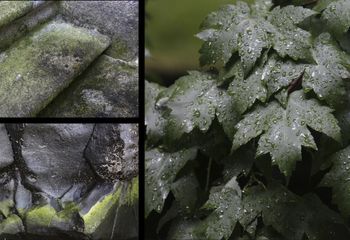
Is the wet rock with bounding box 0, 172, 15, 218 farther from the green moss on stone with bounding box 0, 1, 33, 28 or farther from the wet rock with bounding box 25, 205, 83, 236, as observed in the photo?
the green moss on stone with bounding box 0, 1, 33, 28

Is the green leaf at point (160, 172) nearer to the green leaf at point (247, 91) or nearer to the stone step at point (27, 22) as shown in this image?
the green leaf at point (247, 91)

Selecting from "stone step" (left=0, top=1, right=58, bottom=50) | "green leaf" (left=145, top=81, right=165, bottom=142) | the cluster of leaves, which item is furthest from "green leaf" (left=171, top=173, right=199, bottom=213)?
"stone step" (left=0, top=1, right=58, bottom=50)

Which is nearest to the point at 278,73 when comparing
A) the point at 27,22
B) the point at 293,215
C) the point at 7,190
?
the point at 293,215

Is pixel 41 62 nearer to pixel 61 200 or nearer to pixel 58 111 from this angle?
pixel 58 111

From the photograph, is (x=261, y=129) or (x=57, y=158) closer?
(x=261, y=129)

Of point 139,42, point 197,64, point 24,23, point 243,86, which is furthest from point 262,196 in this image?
point 24,23

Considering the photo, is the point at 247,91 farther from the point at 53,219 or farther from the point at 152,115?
the point at 53,219
